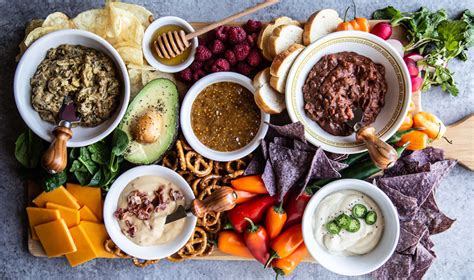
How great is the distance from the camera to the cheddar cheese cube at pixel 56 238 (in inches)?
116

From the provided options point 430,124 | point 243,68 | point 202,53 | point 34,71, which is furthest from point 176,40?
point 430,124

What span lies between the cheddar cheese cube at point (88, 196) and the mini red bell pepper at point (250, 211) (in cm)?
75

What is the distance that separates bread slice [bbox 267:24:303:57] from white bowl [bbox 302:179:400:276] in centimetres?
78

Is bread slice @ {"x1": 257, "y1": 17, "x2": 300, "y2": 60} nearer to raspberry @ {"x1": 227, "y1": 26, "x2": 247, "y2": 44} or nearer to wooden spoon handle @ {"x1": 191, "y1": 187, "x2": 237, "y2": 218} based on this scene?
raspberry @ {"x1": 227, "y1": 26, "x2": 247, "y2": 44}

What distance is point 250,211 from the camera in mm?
2943

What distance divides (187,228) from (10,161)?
1.16 metres

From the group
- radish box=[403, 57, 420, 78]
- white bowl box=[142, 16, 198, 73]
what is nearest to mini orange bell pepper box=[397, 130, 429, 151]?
radish box=[403, 57, 420, 78]

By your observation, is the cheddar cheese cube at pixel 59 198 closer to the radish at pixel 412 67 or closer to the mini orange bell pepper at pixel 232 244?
the mini orange bell pepper at pixel 232 244

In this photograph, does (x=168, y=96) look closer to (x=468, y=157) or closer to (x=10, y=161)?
(x=10, y=161)

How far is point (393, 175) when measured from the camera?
120 inches

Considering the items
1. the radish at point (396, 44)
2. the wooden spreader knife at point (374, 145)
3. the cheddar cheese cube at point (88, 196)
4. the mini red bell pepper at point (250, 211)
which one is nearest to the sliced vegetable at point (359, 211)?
the wooden spreader knife at point (374, 145)

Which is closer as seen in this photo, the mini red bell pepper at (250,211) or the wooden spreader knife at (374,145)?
the wooden spreader knife at (374,145)

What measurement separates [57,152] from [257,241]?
115cm

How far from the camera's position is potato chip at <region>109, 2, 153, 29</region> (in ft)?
9.75
